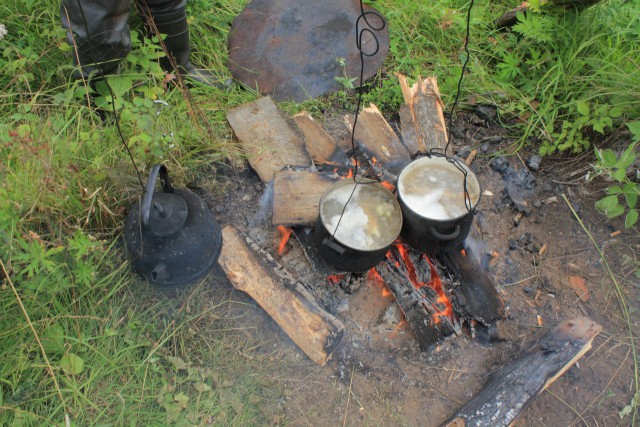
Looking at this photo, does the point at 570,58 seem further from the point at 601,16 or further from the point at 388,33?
the point at 388,33

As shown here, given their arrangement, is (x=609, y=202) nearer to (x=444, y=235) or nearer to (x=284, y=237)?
(x=444, y=235)

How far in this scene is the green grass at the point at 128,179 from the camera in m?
2.35

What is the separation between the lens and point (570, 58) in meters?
3.39

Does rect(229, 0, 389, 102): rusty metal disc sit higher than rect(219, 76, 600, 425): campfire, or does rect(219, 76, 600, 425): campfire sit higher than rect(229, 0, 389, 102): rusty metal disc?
rect(229, 0, 389, 102): rusty metal disc

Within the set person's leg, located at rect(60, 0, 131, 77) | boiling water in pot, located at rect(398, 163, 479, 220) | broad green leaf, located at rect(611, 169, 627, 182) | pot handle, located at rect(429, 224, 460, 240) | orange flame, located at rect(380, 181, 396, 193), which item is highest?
person's leg, located at rect(60, 0, 131, 77)

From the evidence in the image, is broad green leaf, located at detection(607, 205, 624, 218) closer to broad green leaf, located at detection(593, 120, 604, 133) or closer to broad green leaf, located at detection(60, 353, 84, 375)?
broad green leaf, located at detection(593, 120, 604, 133)

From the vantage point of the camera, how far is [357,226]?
2.48 m

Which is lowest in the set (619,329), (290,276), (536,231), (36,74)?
(619,329)

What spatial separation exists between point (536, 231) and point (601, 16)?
1662mm

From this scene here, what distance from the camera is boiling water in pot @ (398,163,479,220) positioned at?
2.51m

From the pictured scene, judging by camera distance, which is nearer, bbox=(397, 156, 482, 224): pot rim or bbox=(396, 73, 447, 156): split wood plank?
bbox=(397, 156, 482, 224): pot rim

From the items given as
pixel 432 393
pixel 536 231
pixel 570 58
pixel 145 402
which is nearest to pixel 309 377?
pixel 432 393

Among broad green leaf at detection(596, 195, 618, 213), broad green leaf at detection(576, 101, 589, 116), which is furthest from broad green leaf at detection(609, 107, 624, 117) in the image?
broad green leaf at detection(596, 195, 618, 213)

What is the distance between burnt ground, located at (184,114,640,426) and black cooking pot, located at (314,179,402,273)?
33cm
